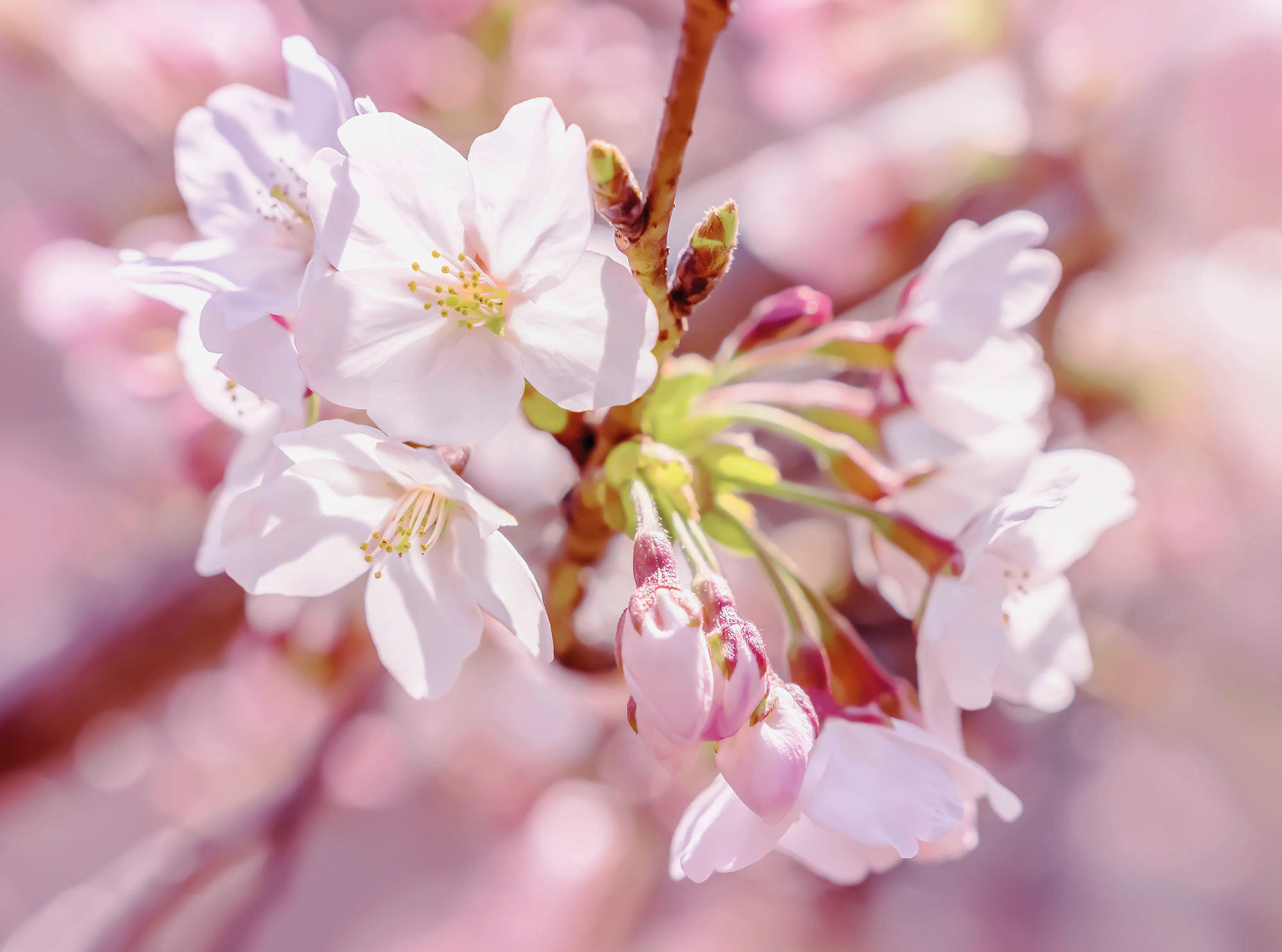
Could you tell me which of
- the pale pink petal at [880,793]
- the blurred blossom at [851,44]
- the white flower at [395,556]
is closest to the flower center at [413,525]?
the white flower at [395,556]

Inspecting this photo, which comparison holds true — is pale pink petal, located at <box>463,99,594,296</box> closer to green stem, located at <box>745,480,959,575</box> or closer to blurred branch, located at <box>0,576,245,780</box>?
green stem, located at <box>745,480,959,575</box>

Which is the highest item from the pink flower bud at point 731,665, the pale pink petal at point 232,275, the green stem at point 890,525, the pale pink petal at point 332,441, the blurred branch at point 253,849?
the pale pink petal at point 232,275

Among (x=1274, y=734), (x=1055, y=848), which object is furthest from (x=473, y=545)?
(x=1274, y=734)

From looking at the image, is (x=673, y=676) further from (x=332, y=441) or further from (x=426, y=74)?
(x=426, y=74)

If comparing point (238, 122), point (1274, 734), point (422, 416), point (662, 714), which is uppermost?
point (238, 122)

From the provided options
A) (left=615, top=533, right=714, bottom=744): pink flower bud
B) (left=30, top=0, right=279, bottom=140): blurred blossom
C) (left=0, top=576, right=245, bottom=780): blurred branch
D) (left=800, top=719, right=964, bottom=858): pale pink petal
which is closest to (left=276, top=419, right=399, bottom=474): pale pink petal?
(left=615, top=533, right=714, bottom=744): pink flower bud

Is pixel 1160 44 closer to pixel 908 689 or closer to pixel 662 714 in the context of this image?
pixel 908 689

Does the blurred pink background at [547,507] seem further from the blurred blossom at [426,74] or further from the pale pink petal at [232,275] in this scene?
the pale pink petal at [232,275]
